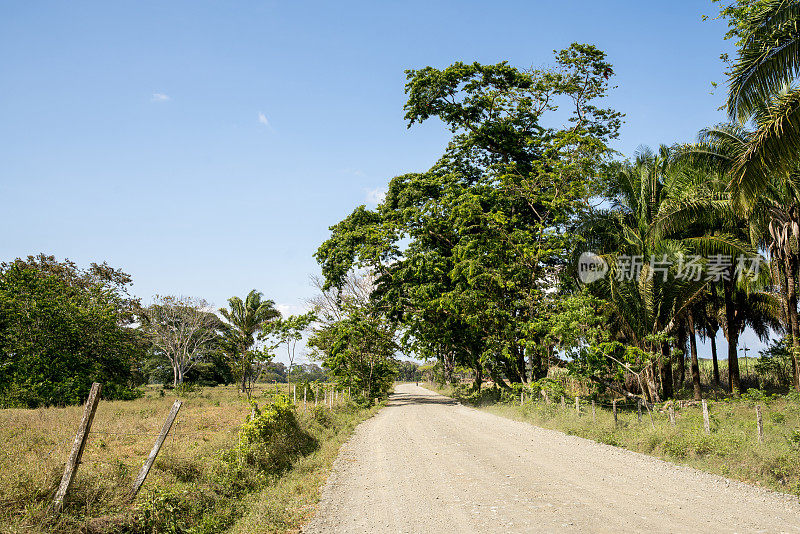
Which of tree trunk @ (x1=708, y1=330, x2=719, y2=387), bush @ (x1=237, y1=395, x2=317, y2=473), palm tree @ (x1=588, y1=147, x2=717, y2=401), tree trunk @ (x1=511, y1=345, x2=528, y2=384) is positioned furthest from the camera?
tree trunk @ (x1=708, y1=330, x2=719, y2=387)

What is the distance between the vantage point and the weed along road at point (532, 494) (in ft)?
20.0

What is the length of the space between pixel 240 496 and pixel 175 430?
22.3 ft

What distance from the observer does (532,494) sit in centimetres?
741

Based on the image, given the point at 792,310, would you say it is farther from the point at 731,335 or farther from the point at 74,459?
the point at 74,459

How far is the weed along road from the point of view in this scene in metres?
6.09

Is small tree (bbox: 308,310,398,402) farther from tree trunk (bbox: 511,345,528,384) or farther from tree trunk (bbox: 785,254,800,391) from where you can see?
tree trunk (bbox: 785,254,800,391)

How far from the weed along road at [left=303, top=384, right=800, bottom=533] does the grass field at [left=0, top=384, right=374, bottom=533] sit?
74 cm

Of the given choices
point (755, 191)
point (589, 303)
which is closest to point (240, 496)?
point (755, 191)

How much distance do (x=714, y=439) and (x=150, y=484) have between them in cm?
1068

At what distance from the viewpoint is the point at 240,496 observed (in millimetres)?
8250

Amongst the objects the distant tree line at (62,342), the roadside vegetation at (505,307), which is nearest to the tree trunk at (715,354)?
the roadside vegetation at (505,307)

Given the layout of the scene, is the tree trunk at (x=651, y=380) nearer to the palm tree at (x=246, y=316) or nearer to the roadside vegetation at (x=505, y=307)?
the roadside vegetation at (x=505, y=307)

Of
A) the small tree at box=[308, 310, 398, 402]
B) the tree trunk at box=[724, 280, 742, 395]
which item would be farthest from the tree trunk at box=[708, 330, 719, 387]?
the small tree at box=[308, 310, 398, 402]

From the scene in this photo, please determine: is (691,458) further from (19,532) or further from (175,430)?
(175,430)
